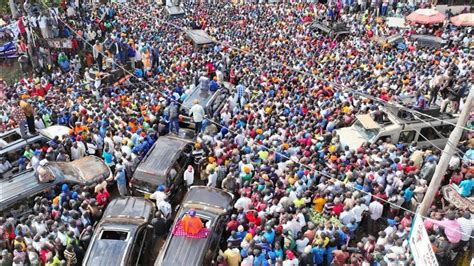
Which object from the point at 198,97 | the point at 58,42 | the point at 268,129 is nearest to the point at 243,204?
the point at 268,129

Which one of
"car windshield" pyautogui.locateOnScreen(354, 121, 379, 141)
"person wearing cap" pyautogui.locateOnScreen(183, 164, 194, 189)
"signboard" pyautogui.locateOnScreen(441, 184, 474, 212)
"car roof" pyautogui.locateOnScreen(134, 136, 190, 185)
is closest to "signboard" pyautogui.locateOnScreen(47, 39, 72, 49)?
"car roof" pyautogui.locateOnScreen(134, 136, 190, 185)

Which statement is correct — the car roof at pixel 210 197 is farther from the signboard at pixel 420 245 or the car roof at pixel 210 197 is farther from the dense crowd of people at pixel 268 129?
the signboard at pixel 420 245

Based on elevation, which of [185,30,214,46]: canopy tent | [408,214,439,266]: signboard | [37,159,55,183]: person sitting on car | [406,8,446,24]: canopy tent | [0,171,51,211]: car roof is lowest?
[0,171,51,211]: car roof

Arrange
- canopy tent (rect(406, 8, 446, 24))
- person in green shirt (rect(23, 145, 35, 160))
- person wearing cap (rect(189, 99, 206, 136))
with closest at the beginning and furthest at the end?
person in green shirt (rect(23, 145, 35, 160)) → person wearing cap (rect(189, 99, 206, 136)) → canopy tent (rect(406, 8, 446, 24))

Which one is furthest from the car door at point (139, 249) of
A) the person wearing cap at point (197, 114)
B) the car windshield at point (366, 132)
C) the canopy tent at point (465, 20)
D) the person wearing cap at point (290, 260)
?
the canopy tent at point (465, 20)

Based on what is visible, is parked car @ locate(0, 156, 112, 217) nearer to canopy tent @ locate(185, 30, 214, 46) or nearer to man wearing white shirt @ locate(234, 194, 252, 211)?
man wearing white shirt @ locate(234, 194, 252, 211)

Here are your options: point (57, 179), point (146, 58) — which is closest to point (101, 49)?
point (146, 58)
